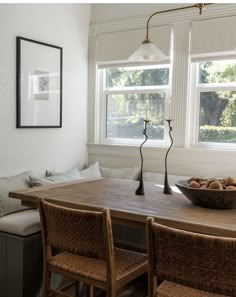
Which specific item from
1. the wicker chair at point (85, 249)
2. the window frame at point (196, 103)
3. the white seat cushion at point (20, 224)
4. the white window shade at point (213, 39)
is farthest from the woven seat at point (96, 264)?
the white window shade at point (213, 39)

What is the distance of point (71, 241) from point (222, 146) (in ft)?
7.26

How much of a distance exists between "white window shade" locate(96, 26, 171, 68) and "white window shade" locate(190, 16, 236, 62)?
294 mm

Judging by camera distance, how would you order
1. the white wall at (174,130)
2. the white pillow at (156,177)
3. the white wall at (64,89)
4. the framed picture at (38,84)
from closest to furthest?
the white wall at (64,89) → the framed picture at (38,84) → the white wall at (174,130) → the white pillow at (156,177)

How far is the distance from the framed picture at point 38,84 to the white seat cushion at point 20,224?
1.01 m

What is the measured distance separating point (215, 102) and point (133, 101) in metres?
0.93

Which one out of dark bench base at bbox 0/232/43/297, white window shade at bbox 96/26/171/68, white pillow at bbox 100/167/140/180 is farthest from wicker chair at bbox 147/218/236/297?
white window shade at bbox 96/26/171/68

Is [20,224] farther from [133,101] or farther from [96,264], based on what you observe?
[133,101]

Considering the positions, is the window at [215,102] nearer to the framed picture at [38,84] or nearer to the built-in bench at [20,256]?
the framed picture at [38,84]

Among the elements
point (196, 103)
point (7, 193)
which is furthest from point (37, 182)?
point (196, 103)

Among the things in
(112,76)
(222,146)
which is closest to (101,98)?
(112,76)

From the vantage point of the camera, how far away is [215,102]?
3.54 meters

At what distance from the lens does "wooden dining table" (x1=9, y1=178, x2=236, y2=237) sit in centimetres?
163

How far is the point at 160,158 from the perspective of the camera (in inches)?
148

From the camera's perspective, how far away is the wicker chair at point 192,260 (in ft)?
4.27
